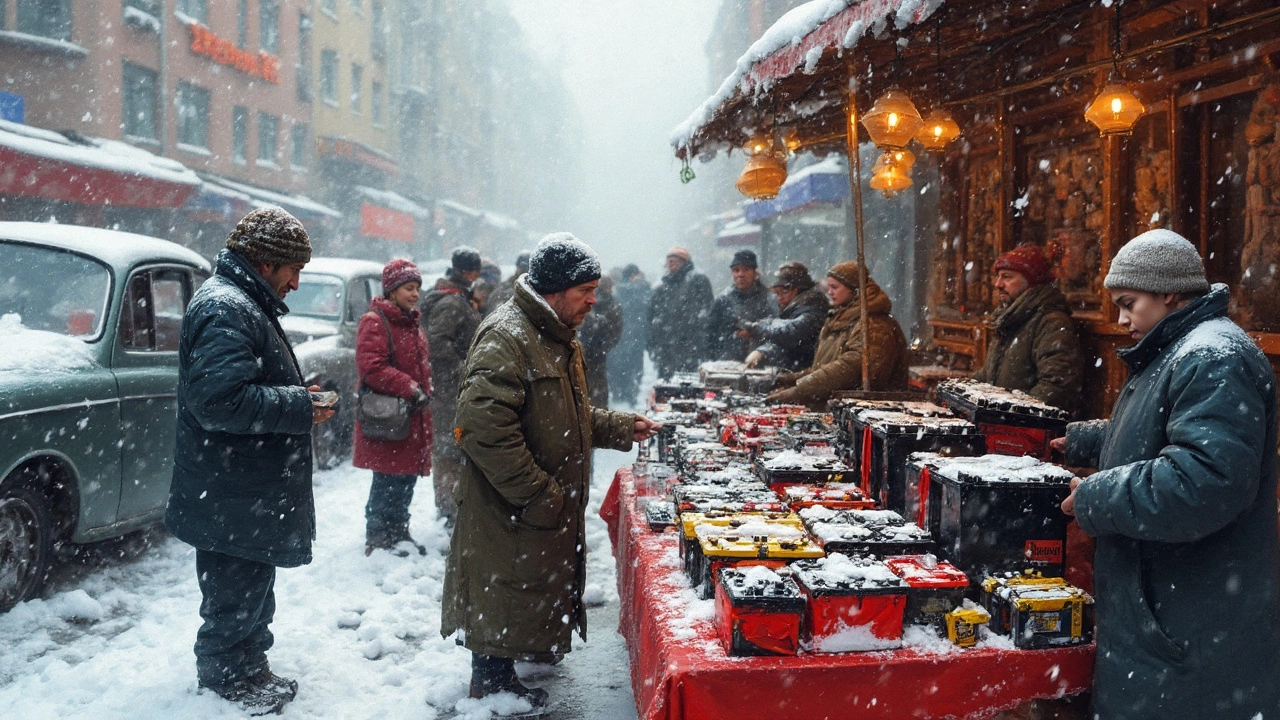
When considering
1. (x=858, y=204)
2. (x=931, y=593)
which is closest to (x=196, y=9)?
(x=858, y=204)

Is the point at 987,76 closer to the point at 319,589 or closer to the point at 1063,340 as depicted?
the point at 1063,340

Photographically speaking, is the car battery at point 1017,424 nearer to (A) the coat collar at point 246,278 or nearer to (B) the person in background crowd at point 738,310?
(A) the coat collar at point 246,278

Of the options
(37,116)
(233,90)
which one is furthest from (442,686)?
(233,90)

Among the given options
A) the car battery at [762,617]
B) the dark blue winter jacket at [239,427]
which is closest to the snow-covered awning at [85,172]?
the dark blue winter jacket at [239,427]

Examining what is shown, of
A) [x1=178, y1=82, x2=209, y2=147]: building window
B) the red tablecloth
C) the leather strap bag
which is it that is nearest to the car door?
the leather strap bag

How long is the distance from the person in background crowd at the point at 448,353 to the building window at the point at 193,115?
16.5 meters

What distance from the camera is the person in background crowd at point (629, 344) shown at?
527 inches

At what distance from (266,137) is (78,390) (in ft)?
69.3

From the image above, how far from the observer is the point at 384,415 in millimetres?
5773

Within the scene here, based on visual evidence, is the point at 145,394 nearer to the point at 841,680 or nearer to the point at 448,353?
the point at 448,353

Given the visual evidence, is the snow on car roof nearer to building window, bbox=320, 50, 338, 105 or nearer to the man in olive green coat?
the man in olive green coat

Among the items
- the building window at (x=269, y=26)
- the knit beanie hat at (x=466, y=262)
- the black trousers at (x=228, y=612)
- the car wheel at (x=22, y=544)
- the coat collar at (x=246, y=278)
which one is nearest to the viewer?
the coat collar at (x=246, y=278)

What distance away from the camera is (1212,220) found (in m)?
4.92

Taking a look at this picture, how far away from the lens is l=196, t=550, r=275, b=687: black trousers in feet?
11.8
